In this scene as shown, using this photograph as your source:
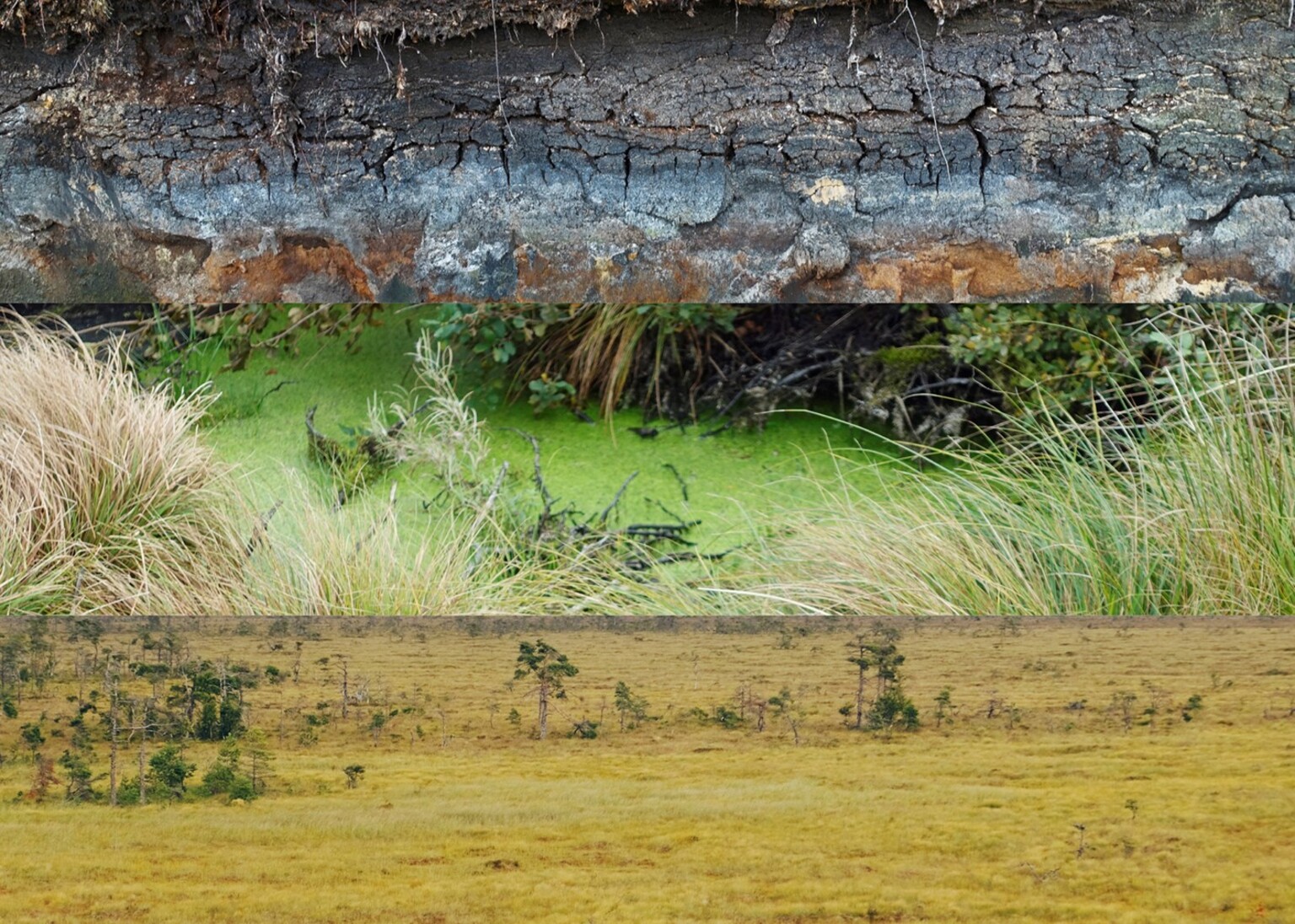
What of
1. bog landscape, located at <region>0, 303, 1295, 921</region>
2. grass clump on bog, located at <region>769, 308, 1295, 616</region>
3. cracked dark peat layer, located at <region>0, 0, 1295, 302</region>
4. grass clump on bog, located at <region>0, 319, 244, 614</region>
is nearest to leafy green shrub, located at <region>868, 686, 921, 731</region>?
bog landscape, located at <region>0, 303, 1295, 921</region>

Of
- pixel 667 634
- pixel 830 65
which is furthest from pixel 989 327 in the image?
pixel 667 634

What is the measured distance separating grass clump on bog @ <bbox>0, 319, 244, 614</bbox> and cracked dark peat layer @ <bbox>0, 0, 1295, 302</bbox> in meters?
0.48

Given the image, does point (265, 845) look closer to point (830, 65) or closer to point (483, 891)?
point (483, 891)

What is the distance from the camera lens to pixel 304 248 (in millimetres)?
1270

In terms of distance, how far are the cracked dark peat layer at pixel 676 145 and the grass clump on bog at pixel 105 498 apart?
1.59ft

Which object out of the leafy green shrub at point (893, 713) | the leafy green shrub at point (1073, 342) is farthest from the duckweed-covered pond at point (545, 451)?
the leafy green shrub at point (893, 713)

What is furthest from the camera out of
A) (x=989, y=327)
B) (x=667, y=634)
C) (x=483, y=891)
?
(x=989, y=327)

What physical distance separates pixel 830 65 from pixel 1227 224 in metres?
0.50

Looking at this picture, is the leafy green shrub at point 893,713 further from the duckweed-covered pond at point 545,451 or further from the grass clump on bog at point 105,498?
the grass clump on bog at point 105,498

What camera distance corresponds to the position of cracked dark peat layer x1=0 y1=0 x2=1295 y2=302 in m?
1.17

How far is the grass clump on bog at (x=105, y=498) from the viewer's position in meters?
1.52

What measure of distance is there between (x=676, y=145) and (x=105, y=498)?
3.67 ft

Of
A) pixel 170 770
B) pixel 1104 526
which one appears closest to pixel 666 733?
pixel 170 770

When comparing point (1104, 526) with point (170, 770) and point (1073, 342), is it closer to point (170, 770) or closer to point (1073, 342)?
point (1073, 342)
